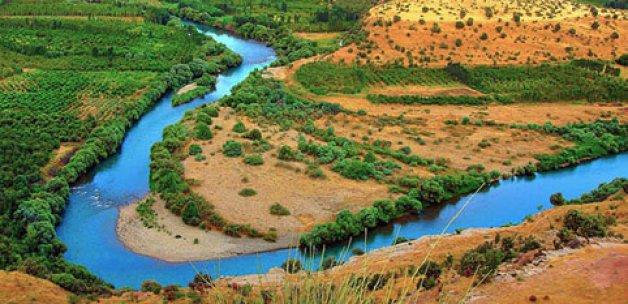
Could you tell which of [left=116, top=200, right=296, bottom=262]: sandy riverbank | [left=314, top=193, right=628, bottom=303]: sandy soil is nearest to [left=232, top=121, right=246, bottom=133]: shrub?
[left=116, top=200, right=296, bottom=262]: sandy riverbank

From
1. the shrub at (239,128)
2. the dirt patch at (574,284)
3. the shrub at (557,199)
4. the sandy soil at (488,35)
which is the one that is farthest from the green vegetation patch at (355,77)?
the dirt patch at (574,284)

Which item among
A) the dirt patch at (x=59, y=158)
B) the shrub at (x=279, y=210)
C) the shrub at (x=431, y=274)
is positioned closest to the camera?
the shrub at (x=431, y=274)

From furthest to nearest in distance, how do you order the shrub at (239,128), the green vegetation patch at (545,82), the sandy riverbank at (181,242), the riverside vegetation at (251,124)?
the green vegetation patch at (545,82) → the shrub at (239,128) → the riverside vegetation at (251,124) → the sandy riverbank at (181,242)

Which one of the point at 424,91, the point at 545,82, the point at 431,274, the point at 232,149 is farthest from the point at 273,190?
the point at 545,82

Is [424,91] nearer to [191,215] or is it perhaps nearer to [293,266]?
[191,215]

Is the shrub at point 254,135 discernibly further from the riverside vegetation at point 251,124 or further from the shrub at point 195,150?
the shrub at point 195,150

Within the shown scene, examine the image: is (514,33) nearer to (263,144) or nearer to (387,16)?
(387,16)

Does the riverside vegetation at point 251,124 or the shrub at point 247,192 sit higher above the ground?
the riverside vegetation at point 251,124
